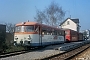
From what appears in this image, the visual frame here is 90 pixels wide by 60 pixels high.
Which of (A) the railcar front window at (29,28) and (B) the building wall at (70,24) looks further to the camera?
(B) the building wall at (70,24)

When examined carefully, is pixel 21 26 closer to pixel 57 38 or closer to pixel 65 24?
pixel 57 38

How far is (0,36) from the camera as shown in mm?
23219

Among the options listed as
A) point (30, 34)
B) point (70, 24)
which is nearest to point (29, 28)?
point (30, 34)

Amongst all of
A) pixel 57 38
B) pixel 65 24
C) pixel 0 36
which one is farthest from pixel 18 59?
pixel 65 24

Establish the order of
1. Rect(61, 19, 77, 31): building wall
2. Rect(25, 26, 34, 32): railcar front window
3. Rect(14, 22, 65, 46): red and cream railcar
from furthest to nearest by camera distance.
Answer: Rect(61, 19, 77, 31): building wall
Rect(25, 26, 34, 32): railcar front window
Rect(14, 22, 65, 46): red and cream railcar

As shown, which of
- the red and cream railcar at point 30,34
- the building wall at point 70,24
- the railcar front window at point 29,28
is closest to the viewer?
the red and cream railcar at point 30,34

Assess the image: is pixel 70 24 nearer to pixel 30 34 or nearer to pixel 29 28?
pixel 29 28

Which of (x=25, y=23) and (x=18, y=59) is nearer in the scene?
(x=18, y=59)

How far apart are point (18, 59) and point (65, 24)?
81470mm

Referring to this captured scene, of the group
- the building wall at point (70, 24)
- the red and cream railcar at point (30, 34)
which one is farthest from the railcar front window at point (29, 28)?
the building wall at point (70, 24)

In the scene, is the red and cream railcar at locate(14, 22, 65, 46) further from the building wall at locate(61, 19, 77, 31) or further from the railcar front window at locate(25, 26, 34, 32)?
the building wall at locate(61, 19, 77, 31)

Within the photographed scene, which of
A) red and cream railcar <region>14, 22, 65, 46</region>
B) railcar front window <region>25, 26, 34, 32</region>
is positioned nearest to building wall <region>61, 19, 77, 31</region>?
red and cream railcar <region>14, 22, 65, 46</region>

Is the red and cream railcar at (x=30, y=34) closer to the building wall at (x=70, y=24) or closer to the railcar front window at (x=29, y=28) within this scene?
the railcar front window at (x=29, y=28)

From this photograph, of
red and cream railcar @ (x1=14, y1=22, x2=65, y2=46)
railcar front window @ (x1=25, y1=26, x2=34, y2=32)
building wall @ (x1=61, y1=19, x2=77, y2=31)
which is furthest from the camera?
building wall @ (x1=61, y1=19, x2=77, y2=31)
